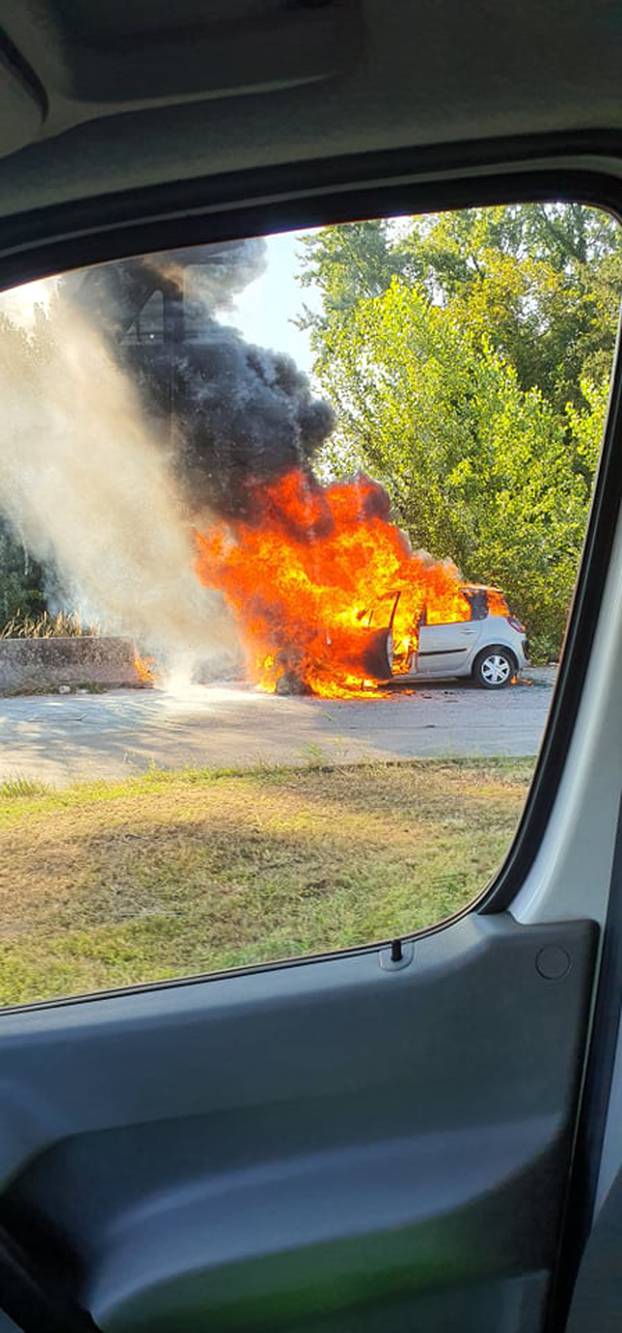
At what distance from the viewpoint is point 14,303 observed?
1.39 metres

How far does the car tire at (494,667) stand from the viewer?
158 cm

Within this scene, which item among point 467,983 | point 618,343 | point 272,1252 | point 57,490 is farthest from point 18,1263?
point 618,343

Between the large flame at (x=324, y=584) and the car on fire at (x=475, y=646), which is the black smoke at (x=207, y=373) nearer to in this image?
the large flame at (x=324, y=584)

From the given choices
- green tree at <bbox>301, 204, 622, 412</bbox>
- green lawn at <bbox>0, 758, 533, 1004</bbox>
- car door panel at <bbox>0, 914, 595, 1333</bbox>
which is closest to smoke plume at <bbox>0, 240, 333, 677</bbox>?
green tree at <bbox>301, 204, 622, 412</bbox>

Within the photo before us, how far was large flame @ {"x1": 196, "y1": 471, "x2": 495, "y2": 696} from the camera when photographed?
5.06ft

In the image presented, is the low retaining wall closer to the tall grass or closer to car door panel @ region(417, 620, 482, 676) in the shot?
the tall grass

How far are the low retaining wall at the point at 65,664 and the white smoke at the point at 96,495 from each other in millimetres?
33

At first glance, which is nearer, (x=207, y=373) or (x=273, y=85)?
(x=273, y=85)

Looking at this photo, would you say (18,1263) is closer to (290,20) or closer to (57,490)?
(57,490)

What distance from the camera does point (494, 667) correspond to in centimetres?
159

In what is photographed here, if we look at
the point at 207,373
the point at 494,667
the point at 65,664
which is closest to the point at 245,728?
the point at 65,664

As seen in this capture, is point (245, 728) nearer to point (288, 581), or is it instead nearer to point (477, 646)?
point (288, 581)

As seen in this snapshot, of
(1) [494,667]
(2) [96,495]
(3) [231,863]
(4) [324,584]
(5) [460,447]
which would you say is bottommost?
(3) [231,863]

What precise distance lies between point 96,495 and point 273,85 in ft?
1.90
